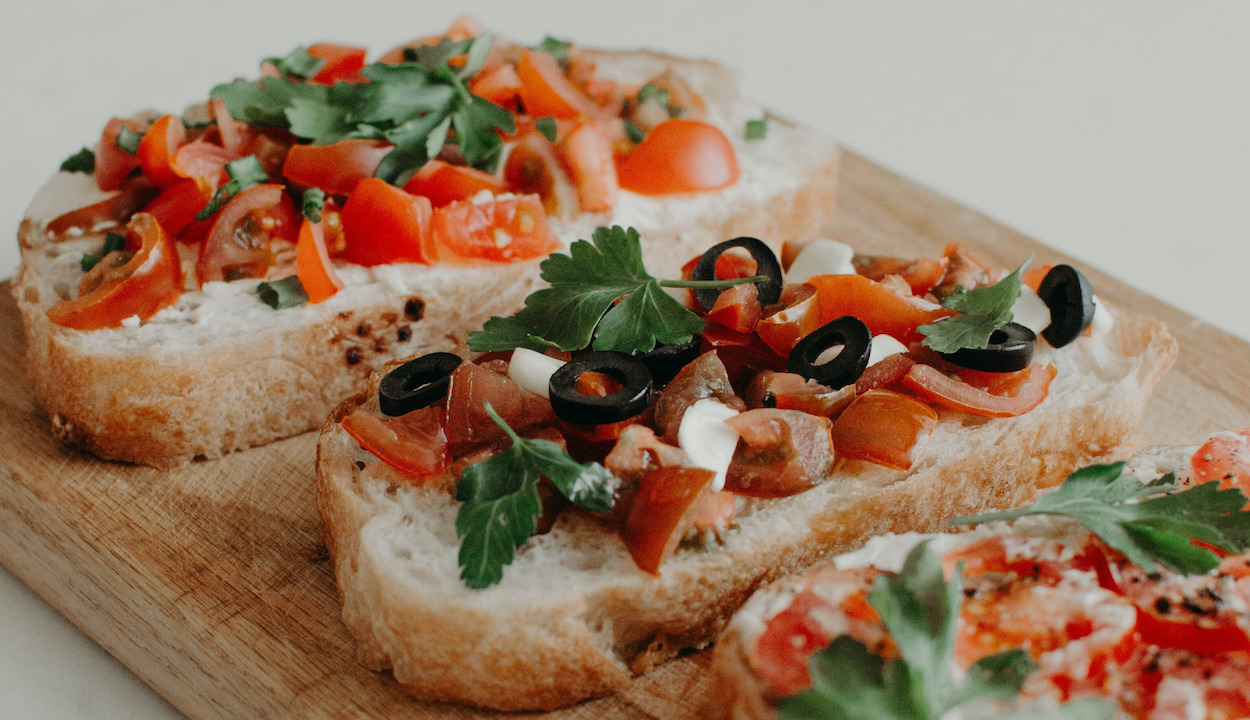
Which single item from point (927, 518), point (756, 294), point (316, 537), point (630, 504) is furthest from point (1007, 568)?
point (316, 537)

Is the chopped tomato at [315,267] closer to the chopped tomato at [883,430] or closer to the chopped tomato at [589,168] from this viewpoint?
the chopped tomato at [589,168]

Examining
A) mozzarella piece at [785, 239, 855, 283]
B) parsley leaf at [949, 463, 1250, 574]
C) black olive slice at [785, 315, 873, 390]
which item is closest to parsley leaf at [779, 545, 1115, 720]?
parsley leaf at [949, 463, 1250, 574]

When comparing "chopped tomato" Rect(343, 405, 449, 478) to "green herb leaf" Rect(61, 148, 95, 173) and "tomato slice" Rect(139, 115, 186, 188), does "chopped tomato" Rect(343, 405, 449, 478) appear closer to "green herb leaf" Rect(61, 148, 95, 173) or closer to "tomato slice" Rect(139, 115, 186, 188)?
"tomato slice" Rect(139, 115, 186, 188)

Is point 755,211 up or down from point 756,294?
down

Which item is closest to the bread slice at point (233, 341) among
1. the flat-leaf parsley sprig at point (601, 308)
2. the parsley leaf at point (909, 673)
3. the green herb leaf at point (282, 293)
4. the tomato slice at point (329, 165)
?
→ the green herb leaf at point (282, 293)

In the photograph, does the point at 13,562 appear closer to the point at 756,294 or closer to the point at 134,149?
the point at 134,149
